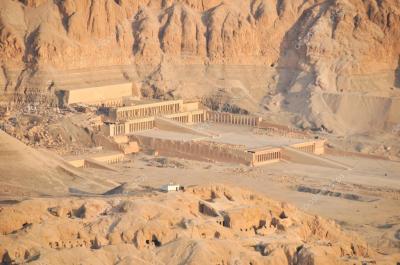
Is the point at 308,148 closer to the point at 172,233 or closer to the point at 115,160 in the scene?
the point at 115,160

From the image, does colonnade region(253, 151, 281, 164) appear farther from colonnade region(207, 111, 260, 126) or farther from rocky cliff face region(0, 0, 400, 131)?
rocky cliff face region(0, 0, 400, 131)

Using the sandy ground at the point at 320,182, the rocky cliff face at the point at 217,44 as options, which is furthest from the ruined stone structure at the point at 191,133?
the rocky cliff face at the point at 217,44

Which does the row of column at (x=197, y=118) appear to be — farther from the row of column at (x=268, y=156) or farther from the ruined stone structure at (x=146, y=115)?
the row of column at (x=268, y=156)

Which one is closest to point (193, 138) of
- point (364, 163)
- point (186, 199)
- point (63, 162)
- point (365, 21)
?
point (364, 163)

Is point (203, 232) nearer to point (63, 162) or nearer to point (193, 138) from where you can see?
point (63, 162)

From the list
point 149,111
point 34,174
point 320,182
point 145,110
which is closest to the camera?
point 34,174

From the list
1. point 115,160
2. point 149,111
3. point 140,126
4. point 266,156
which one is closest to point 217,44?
point 149,111
